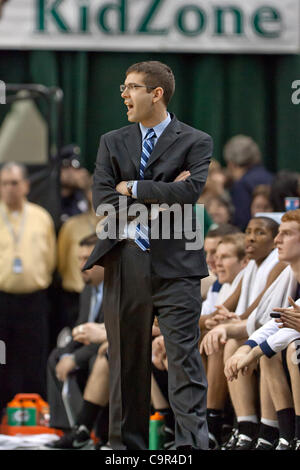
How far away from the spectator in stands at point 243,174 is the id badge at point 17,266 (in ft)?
5.79

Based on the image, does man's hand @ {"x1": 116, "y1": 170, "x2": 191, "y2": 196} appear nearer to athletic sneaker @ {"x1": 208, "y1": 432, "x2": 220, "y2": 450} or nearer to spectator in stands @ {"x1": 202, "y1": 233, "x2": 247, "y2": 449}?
spectator in stands @ {"x1": 202, "y1": 233, "x2": 247, "y2": 449}

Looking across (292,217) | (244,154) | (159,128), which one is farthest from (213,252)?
(244,154)

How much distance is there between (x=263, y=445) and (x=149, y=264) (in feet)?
4.47

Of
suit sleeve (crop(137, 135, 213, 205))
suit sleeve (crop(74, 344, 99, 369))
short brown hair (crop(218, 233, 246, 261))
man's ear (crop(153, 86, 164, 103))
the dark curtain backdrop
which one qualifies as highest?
the dark curtain backdrop

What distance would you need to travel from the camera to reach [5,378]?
27.2 feet

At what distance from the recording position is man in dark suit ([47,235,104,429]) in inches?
281

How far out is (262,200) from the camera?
303 inches

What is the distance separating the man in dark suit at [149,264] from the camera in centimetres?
496

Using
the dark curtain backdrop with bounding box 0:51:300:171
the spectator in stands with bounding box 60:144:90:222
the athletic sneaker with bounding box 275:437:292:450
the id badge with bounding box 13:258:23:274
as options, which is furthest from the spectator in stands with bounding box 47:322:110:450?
the dark curtain backdrop with bounding box 0:51:300:171

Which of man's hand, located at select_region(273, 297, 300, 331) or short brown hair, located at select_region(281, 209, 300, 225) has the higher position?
short brown hair, located at select_region(281, 209, 300, 225)

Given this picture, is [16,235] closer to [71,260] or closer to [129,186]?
[71,260]

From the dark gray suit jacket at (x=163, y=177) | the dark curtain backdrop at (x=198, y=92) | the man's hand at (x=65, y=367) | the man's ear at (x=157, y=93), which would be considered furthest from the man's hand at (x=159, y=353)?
the dark curtain backdrop at (x=198, y=92)

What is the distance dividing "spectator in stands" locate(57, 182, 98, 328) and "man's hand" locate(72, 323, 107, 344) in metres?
1.60
